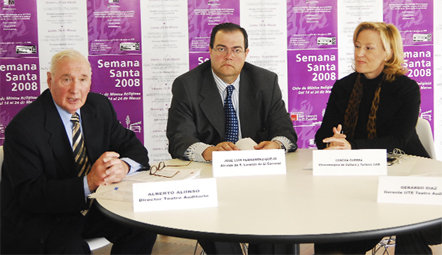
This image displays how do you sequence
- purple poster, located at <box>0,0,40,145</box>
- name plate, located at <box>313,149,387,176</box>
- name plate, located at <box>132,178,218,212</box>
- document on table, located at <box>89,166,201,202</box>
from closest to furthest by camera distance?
1. name plate, located at <box>132,178,218,212</box>
2. document on table, located at <box>89,166,201,202</box>
3. name plate, located at <box>313,149,387,176</box>
4. purple poster, located at <box>0,0,40,145</box>

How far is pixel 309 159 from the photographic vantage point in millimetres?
2611

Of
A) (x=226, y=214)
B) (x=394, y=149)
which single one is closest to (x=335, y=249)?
(x=394, y=149)

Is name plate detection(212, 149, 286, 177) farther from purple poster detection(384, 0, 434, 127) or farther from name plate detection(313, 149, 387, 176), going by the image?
purple poster detection(384, 0, 434, 127)

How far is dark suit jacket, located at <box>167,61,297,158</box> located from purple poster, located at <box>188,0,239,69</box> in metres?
1.16

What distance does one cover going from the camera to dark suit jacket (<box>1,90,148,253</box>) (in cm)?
207

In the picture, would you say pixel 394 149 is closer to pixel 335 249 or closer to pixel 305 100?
pixel 335 249

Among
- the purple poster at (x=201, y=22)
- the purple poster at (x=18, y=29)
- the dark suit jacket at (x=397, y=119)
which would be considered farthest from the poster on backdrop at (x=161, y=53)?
the dark suit jacket at (x=397, y=119)

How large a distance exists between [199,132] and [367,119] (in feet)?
3.32

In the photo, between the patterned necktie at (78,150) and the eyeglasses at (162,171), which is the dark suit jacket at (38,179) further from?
the eyeglasses at (162,171)

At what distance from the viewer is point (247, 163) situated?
2217 millimetres

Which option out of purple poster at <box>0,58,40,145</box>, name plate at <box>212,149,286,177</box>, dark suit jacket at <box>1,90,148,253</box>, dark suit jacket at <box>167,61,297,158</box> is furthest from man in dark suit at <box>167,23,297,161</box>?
purple poster at <box>0,58,40,145</box>

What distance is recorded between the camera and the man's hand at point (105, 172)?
2053 mm

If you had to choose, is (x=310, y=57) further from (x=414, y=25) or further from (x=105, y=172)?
(x=105, y=172)

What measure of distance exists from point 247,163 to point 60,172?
33.8 inches
